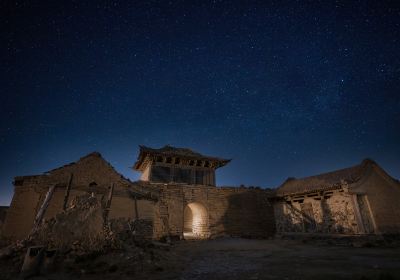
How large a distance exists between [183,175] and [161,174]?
2160mm

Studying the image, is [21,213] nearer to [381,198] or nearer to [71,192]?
[71,192]

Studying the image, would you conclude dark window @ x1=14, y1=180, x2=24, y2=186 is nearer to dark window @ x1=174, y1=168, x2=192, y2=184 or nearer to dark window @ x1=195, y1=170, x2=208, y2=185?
dark window @ x1=174, y1=168, x2=192, y2=184

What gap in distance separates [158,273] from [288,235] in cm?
1368

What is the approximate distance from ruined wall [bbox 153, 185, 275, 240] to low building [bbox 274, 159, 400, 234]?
2709 millimetres

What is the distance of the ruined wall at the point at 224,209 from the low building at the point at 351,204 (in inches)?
107

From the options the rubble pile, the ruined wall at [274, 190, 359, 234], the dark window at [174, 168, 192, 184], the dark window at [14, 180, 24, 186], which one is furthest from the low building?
the dark window at [14, 180, 24, 186]

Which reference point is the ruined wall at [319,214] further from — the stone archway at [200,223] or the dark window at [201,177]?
the dark window at [201,177]

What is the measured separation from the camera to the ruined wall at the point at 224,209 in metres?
17.7

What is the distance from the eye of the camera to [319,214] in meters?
15.4

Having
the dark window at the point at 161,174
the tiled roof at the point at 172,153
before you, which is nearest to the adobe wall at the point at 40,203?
the dark window at the point at 161,174

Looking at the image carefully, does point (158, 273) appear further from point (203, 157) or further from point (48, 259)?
point (203, 157)

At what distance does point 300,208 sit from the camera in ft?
55.7

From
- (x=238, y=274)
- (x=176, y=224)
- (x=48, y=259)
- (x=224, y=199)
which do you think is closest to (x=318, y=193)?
(x=224, y=199)

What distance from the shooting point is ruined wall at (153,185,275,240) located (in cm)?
1769
